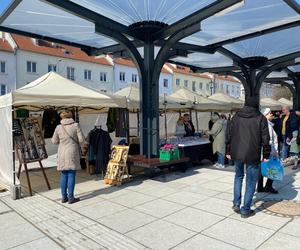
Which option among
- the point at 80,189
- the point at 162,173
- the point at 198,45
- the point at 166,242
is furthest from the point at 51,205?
the point at 198,45

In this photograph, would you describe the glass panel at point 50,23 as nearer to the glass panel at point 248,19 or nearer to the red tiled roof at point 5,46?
the glass panel at point 248,19

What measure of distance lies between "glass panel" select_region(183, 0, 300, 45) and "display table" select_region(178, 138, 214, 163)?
11.2ft

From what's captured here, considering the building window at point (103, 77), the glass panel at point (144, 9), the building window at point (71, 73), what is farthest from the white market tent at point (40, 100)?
the building window at point (103, 77)

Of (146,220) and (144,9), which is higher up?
(144,9)

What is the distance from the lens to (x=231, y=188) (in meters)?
7.18

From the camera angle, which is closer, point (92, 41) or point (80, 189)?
point (80, 189)

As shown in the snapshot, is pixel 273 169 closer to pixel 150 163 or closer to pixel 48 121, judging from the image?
pixel 150 163

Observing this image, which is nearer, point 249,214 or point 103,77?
point 249,214

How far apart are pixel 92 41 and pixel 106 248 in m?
8.09

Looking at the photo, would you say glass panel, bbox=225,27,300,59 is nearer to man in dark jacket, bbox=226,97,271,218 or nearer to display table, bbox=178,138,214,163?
display table, bbox=178,138,214,163

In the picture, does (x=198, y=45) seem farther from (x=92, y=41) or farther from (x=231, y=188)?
(x=231, y=188)

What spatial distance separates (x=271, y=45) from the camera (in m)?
11.5

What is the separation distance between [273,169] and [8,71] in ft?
117

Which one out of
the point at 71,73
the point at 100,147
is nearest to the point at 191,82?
the point at 71,73
